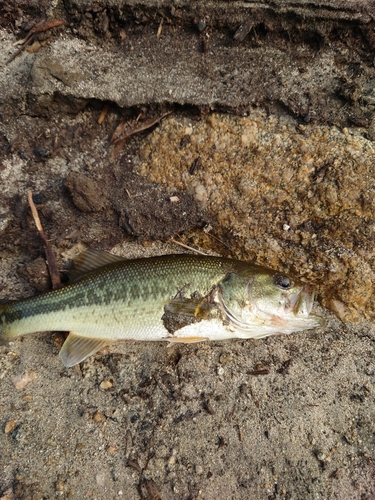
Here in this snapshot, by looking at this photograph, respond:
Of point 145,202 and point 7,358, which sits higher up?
point 145,202

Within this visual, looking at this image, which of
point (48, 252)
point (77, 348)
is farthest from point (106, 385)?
point (48, 252)

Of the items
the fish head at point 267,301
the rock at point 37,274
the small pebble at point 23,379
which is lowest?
the small pebble at point 23,379

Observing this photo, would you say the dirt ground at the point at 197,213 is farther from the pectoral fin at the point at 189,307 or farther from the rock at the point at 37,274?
the pectoral fin at the point at 189,307

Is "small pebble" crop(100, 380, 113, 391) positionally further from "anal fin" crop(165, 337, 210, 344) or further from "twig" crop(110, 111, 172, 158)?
"twig" crop(110, 111, 172, 158)

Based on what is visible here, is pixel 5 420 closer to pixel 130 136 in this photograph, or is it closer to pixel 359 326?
pixel 130 136

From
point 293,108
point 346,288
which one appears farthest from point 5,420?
point 293,108

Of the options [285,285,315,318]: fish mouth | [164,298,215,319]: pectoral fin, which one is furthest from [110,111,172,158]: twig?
[285,285,315,318]: fish mouth

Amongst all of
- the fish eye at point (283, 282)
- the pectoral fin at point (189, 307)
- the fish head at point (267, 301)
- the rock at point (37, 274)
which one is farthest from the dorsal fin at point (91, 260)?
the fish eye at point (283, 282)
